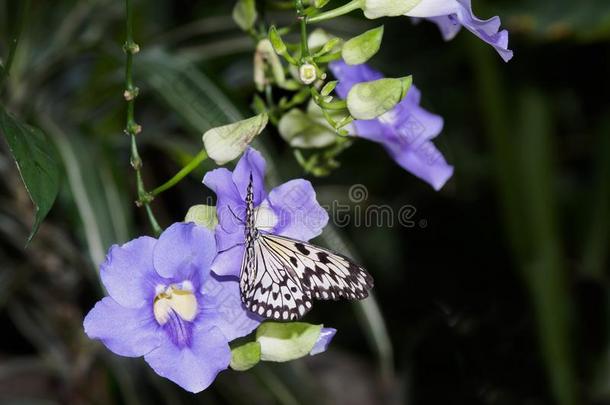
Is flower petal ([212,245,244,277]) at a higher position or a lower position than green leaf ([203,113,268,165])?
lower

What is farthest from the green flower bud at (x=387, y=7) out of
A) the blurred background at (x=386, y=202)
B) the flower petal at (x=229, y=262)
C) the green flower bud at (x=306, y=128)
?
the blurred background at (x=386, y=202)

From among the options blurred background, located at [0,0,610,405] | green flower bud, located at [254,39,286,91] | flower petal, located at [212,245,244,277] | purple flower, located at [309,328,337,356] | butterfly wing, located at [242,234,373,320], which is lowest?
blurred background, located at [0,0,610,405]

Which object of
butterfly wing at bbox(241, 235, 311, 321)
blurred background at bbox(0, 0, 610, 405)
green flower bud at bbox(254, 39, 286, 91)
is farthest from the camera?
blurred background at bbox(0, 0, 610, 405)

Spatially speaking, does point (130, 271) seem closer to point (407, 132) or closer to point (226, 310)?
point (226, 310)

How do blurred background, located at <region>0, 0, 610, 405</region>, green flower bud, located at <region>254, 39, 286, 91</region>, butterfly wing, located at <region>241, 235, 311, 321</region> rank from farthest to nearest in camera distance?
blurred background, located at <region>0, 0, 610, 405</region> → green flower bud, located at <region>254, 39, 286, 91</region> → butterfly wing, located at <region>241, 235, 311, 321</region>

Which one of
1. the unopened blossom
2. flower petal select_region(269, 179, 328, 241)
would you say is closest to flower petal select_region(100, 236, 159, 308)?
flower petal select_region(269, 179, 328, 241)

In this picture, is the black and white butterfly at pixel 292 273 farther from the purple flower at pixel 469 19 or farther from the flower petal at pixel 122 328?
the purple flower at pixel 469 19

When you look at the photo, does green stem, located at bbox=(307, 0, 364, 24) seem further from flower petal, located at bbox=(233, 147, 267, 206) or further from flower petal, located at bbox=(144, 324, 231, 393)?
flower petal, located at bbox=(144, 324, 231, 393)

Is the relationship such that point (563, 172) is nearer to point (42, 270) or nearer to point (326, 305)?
point (326, 305)
